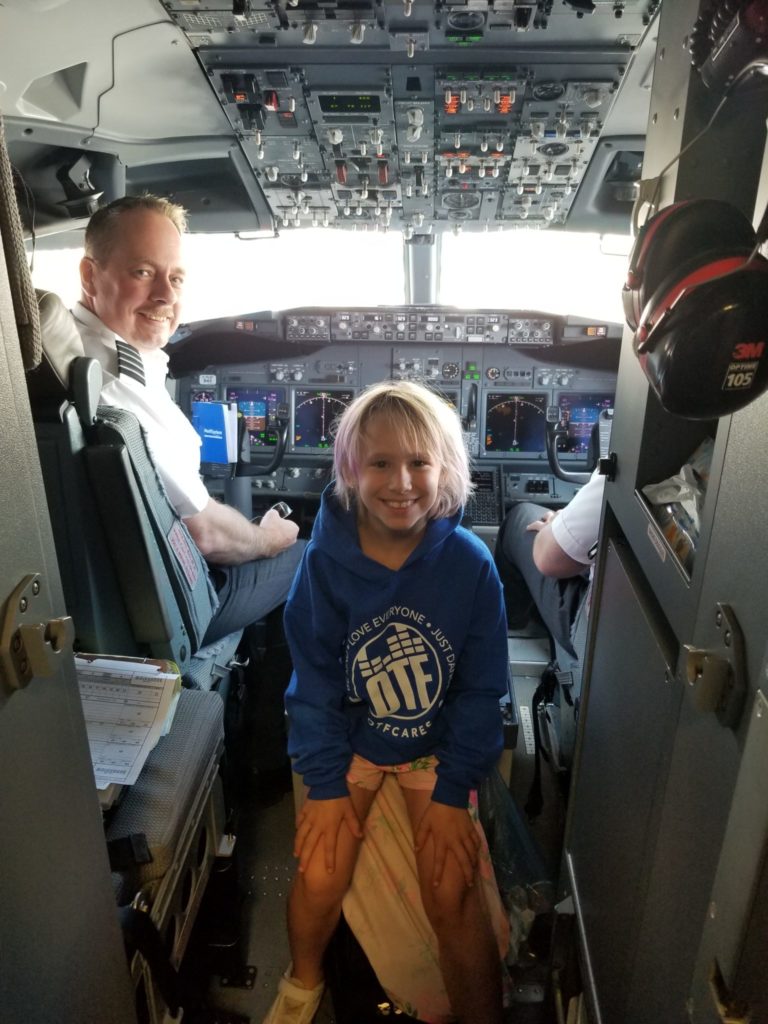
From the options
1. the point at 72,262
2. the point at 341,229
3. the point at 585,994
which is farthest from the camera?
the point at 72,262

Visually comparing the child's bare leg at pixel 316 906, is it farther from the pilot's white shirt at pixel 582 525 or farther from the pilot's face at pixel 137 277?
the pilot's face at pixel 137 277

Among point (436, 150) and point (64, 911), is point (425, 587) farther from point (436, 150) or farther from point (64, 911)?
point (436, 150)

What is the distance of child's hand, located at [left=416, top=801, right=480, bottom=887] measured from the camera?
124 centimetres

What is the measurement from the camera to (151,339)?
203 centimetres

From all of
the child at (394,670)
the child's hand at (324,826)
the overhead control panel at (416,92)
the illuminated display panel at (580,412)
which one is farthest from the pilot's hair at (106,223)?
the illuminated display panel at (580,412)

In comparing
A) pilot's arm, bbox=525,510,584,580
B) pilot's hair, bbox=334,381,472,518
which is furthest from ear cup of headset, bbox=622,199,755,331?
pilot's arm, bbox=525,510,584,580

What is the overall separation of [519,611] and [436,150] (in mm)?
2028

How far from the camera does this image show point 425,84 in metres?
1.79

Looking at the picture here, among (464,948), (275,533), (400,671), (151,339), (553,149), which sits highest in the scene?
(553,149)

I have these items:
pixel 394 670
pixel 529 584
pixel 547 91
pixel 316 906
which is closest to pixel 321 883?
pixel 316 906

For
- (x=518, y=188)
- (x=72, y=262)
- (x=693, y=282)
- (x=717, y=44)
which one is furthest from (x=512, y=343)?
(x=693, y=282)

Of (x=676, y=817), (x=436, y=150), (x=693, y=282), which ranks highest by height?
(x=436, y=150)

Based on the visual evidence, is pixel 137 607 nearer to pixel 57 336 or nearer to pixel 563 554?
pixel 57 336

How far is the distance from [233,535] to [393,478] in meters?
0.98
